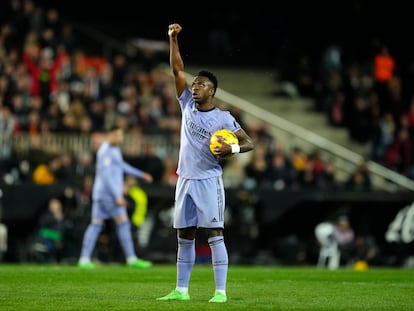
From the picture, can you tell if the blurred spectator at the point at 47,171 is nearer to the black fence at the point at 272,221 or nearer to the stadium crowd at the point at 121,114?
the stadium crowd at the point at 121,114

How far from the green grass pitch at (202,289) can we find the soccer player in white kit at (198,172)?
1.90 feet

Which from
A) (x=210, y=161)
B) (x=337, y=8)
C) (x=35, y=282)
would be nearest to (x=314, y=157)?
(x=337, y=8)

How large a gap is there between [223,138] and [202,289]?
3138 millimetres

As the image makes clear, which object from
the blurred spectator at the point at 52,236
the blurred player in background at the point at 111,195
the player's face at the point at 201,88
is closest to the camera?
the player's face at the point at 201,88

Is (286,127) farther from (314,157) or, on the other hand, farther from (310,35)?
(310,35)

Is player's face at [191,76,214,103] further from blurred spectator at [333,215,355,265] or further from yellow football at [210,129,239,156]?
blurred spectator at [333,215,355,265]

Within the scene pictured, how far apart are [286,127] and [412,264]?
6538mm

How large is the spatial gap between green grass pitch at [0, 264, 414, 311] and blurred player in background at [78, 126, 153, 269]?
4.35 feet

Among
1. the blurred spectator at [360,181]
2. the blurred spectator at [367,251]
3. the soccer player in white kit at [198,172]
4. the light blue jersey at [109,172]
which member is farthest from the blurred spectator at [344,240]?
the soccer player in white kit at [198,172]

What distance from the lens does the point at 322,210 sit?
28266 millimetres

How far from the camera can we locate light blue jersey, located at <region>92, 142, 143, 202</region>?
23188 millimetres

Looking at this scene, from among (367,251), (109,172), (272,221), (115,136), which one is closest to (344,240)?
(367,251)

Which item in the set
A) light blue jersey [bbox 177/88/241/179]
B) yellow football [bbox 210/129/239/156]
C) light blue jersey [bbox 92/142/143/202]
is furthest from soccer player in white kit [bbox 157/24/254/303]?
light blue jersey [bbox 92/142/143/202]

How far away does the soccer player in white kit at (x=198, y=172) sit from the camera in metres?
14.4
